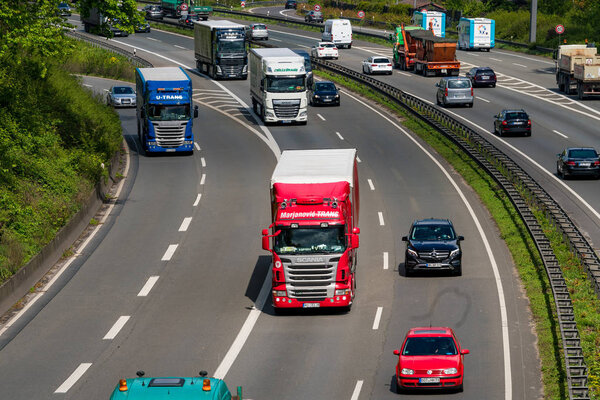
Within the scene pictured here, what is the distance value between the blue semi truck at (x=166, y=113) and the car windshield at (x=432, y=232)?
72.8ft

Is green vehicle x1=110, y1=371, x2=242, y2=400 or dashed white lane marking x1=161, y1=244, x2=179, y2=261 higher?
A: green vehicle x1=110, y1=371, x2=242, y2=400

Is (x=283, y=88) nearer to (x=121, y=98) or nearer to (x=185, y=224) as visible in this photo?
(x=121, y=98)

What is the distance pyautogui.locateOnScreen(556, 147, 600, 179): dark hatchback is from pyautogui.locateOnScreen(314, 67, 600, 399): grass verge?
382 centimetres

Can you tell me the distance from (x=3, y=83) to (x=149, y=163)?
10380mm

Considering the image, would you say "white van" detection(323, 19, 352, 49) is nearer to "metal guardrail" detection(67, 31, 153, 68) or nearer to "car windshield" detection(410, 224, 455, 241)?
"metal guardrail" detection(67, 31, 153, 68)

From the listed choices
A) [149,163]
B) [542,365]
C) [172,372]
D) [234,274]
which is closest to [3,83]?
[149,163]

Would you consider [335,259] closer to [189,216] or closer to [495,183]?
[189,216]

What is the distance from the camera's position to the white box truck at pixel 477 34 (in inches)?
4112

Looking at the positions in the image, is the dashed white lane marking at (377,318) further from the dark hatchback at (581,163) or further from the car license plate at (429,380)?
the dark hatchback at (581,163)

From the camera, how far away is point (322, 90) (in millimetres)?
73312

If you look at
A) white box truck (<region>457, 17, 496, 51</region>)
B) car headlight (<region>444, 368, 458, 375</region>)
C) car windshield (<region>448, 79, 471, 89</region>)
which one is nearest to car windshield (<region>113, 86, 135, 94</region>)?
car windshield (<region>448, 79, 471, 89</region>)

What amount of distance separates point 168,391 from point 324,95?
5890cm

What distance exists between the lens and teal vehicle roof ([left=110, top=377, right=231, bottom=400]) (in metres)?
14.9

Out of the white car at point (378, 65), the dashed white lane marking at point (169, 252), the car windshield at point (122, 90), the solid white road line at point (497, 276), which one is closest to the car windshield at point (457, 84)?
the solid white road line at point (497, 276)
